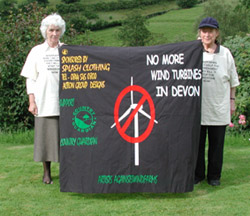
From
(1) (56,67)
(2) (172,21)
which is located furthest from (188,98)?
(2) (172,21)

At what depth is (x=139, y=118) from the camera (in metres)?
4.23

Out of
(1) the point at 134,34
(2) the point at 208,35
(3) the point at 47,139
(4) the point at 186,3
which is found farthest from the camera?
(4) the point at 186,3

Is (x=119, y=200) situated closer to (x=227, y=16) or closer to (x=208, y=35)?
(x=208, y=35)

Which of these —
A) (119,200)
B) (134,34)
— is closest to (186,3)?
(134,34)

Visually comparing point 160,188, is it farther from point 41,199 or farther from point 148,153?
point 41,199

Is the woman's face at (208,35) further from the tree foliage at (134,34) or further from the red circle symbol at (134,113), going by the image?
the tree foliage at (134,34)

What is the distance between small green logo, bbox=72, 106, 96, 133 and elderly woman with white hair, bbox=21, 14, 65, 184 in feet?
1.22

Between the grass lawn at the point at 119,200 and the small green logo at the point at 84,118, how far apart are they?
2.38ft

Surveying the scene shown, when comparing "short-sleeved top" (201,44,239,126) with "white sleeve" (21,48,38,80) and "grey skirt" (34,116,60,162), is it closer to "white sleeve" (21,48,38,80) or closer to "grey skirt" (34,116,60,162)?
"grey skirt" (34,116,60,162)

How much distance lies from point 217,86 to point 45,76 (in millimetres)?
1841

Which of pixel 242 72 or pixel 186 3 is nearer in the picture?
pixel 242 72

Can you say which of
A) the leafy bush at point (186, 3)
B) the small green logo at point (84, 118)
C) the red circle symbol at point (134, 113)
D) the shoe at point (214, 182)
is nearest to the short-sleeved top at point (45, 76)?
the small green logo at point (84, 118)

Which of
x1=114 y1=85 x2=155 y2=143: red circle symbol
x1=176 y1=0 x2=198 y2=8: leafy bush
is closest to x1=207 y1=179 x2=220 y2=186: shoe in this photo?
x1=114 y1=85 x2=155 y2=143: red circle symbol

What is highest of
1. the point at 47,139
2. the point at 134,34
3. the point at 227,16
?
the point at 227,16
